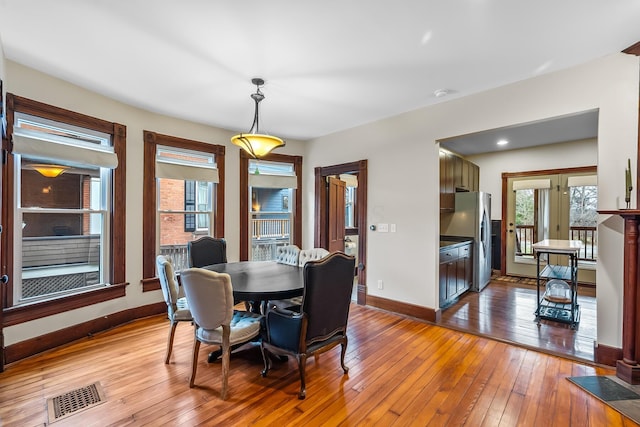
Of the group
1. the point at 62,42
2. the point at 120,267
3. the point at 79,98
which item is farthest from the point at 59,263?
the point at 62,42

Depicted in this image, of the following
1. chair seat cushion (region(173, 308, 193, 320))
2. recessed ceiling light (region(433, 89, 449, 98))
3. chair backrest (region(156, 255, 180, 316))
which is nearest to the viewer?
chair backrest (region(156, 255, 180, 316))

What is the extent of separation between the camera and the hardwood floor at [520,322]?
3.03m

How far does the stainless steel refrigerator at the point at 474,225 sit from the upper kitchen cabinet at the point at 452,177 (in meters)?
0.24

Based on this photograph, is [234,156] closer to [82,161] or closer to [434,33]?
[82,161]

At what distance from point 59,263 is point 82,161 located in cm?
114

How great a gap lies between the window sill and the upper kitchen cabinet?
449cm

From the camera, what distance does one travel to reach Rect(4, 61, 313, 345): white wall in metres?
2.79

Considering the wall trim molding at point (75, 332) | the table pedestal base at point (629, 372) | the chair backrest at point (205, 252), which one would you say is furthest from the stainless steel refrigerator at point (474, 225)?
the wall trim molding at point (75, 332)

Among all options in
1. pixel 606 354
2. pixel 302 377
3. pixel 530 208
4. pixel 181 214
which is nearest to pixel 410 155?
pixel 606 354

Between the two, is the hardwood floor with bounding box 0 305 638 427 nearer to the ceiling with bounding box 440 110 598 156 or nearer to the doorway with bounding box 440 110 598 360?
the doorway with bounding box 440 110 598 360

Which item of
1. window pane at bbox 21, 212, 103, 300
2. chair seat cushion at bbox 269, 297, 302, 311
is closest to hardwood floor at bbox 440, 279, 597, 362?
chair seat cushion at bbox 269, 297, 302, 311

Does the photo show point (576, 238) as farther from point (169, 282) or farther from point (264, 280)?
point (169, 282)

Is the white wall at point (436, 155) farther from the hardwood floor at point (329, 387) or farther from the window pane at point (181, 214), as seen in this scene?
the window pane at point (181, 214)

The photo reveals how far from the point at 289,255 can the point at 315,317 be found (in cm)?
133
